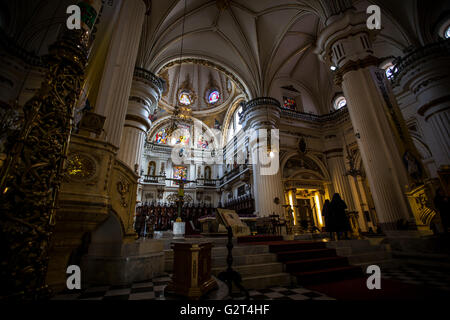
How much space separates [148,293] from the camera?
8.38 ft

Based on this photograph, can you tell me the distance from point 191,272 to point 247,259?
188cm

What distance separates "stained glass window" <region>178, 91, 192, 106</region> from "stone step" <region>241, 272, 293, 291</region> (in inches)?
721

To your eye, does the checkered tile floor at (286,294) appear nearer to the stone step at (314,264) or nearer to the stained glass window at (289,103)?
the stone step at (314,264)

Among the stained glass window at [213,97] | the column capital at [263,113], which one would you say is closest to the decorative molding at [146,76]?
the column capital at [263,113]

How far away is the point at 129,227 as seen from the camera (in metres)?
3.41

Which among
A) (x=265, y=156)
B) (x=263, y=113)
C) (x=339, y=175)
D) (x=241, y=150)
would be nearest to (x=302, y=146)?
(x=339, y=175)

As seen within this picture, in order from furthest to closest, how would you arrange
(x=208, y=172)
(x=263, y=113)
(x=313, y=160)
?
(x=208, y=172) < (x=313, y=160) < (x=263, y=113)

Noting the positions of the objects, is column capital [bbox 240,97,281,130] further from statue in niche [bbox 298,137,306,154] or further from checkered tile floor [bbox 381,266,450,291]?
checkered tile floor [bbox 381,266,450,291]

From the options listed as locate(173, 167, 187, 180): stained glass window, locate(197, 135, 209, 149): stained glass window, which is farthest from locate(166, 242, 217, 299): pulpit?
locate(197, 135, 209, 149): stained glass window

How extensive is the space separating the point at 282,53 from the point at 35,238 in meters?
15.6

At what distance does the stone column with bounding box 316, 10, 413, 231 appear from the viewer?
543 cm

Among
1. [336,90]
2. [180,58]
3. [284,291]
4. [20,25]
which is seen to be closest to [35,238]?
[284,291]

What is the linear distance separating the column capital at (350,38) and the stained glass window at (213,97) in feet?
43.2

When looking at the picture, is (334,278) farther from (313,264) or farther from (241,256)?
(241,256)
